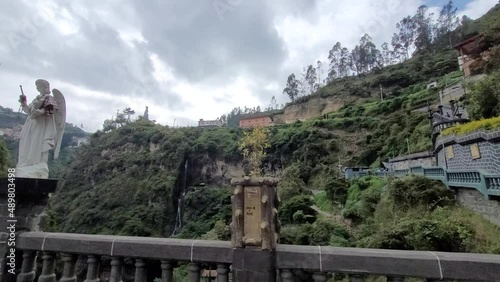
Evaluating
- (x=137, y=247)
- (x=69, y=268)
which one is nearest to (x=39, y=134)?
(x=69, y=268)

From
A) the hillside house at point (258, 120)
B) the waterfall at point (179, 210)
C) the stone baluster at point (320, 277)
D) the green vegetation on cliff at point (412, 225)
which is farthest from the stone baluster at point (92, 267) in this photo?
the hillside house at point (258, 120)

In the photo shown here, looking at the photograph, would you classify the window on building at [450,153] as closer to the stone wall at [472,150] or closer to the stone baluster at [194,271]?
the stone wall at [472,150]

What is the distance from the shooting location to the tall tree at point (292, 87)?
81.3 metres

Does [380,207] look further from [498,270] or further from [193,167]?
[193,167]

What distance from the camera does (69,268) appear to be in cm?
281

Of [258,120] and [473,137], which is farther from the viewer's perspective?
[258,120]

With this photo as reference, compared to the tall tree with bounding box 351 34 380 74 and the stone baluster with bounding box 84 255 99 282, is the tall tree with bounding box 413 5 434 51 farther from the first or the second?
the stone baluster with bounding box 84 255 99 282

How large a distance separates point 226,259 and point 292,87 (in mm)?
82372

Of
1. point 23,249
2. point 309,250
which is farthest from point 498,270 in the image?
point 23,249

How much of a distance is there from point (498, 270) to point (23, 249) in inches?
174

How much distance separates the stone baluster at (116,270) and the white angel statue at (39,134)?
1577mm

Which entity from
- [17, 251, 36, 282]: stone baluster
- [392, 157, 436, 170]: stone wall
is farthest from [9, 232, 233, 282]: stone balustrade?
[392, 157, 436, 170]: stone wall

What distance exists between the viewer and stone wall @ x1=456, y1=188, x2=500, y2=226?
25.6 ft

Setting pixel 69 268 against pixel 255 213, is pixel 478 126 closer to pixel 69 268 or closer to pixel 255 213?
pixel 255 213
